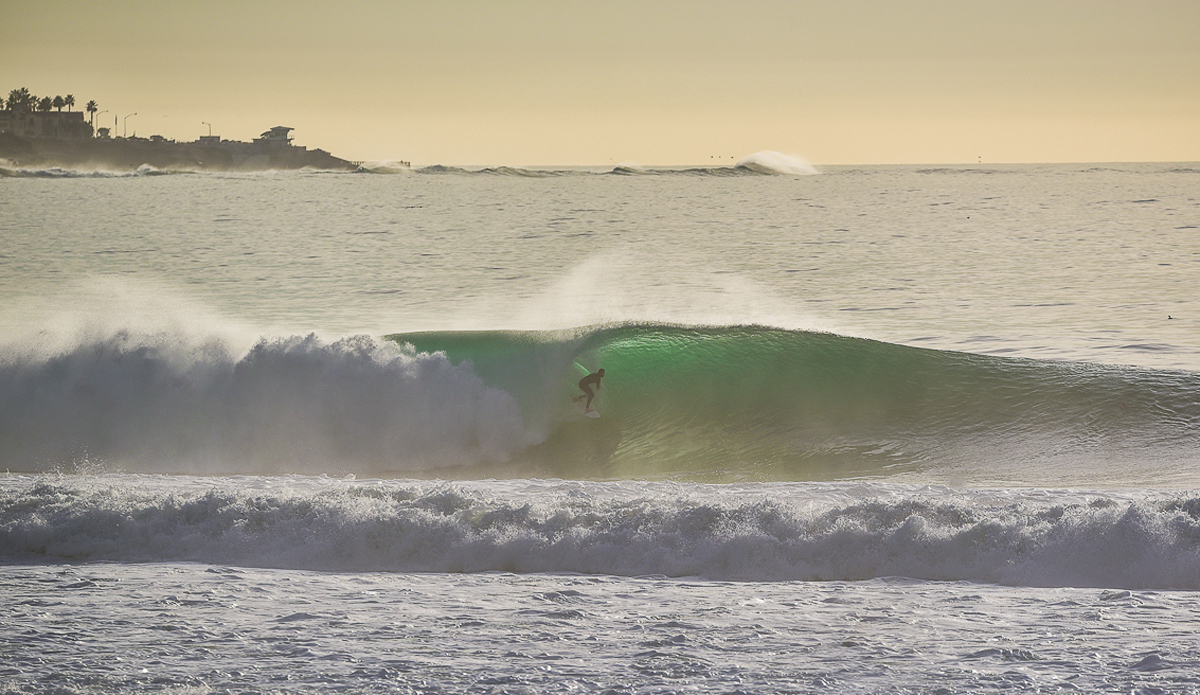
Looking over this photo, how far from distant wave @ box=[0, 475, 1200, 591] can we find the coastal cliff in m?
138

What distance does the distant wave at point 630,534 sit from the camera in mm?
5152

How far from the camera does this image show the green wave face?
8.75m

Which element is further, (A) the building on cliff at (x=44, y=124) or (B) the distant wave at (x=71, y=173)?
(A) the building on cliff at (x=44, y=124)

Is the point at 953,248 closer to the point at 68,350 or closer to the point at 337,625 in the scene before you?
the point at 68,350

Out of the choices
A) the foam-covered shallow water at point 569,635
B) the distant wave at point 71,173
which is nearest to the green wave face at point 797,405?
the foam-covered shallow water at point 569,635

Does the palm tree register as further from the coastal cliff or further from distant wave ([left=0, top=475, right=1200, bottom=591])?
distant wave ([left=0, top=475, right=1200, bottom=591])

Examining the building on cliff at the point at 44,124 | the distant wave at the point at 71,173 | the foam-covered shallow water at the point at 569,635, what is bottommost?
the foam-covered shallow water at the point at 569,635

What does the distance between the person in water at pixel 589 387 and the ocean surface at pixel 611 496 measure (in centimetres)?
17

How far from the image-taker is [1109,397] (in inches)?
392

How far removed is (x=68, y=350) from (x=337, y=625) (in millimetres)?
8142

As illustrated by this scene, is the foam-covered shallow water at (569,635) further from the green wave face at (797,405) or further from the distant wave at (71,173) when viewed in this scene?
the distant wave at (71,173)

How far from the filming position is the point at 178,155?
13475 cm

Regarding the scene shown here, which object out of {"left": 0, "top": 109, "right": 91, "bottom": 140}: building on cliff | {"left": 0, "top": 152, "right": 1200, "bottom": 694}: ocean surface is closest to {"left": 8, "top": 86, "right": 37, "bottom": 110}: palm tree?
{"left": 0, "top": 109, "right": 91, "bottom": 140}: building on cliff

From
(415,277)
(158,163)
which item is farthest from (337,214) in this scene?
(158,163)
